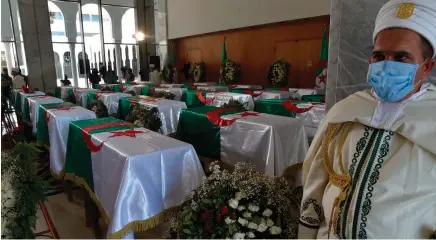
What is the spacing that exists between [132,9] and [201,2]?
189 inches

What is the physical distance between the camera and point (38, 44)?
10.7 m

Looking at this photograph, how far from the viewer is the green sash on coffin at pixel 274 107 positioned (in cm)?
406

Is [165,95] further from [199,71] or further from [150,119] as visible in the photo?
[199,71]

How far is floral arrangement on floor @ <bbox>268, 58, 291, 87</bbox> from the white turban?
23.2 ft

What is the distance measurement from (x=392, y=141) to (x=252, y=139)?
5.92 feet

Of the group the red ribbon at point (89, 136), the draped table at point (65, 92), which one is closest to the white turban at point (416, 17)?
the red ribbon at point (89, 136)

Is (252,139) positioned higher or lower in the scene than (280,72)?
lower

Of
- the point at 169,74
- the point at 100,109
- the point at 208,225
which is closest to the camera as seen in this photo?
the point at 208,225

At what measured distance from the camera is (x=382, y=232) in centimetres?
86

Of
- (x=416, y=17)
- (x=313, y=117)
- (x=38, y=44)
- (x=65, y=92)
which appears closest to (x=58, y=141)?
(x=313, y=117)

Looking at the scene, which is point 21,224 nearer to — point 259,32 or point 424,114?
point 424,114

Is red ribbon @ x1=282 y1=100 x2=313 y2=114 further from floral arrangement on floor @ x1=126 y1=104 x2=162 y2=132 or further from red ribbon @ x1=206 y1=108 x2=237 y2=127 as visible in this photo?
floral arrangement on floor @ x1=126 y1=104 x2=162 y2=132

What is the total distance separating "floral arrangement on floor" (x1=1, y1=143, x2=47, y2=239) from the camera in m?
1.47

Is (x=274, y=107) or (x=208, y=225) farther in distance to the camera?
(x=274, y=107)
